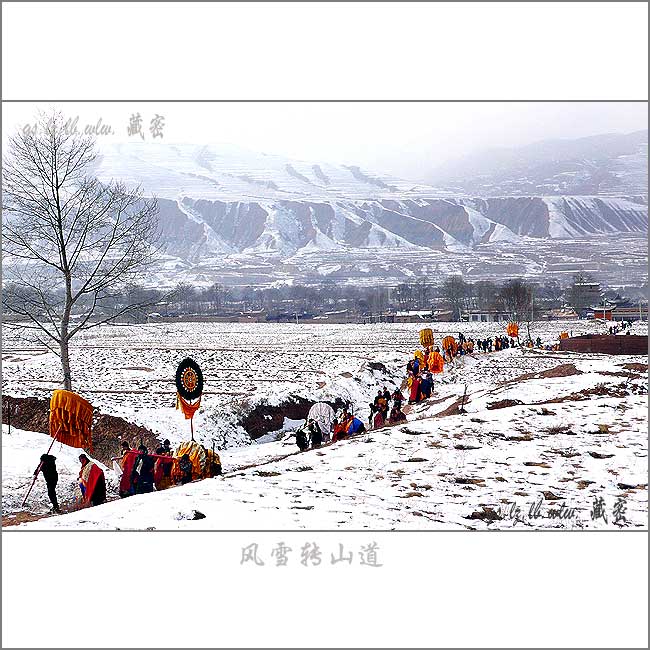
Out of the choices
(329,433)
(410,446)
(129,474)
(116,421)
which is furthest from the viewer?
(116,421)

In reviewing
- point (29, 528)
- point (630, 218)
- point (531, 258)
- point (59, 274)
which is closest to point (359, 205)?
point (531, 258)

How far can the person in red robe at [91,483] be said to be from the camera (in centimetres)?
674

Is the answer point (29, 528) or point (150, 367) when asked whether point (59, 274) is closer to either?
point (29, 528)

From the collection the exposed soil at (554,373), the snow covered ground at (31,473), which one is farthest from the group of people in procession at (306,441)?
the exposed soil at (554,373)

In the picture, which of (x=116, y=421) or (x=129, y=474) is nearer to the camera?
(x=129, y=474)

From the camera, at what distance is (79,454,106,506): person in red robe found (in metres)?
6.74

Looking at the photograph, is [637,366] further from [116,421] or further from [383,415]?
[116,421]

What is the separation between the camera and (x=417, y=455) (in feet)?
23.7

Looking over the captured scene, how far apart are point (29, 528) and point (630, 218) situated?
8615 mm

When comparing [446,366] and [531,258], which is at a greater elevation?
[531,258]

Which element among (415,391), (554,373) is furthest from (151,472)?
(554,373)

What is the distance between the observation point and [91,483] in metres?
6.78

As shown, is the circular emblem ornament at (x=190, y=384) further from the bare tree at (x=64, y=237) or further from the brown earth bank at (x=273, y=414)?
the brown earth bank at (x=273, y=414)

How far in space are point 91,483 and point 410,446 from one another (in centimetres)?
392
